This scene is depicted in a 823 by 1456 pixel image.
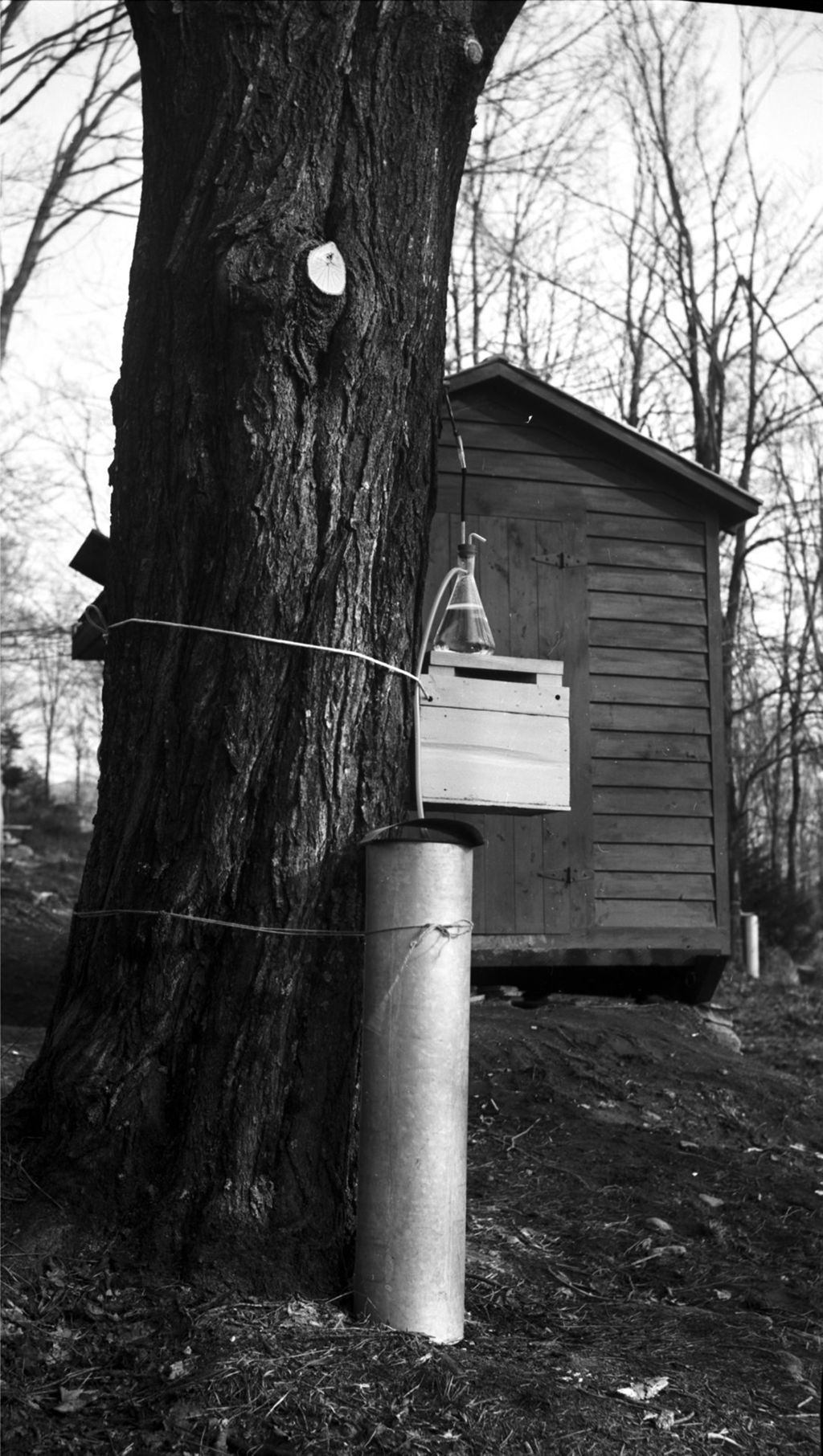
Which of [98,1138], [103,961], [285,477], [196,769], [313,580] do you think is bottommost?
[98,1138]

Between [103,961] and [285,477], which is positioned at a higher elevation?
[285,477]

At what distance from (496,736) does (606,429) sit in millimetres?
5032

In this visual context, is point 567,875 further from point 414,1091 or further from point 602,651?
point 414,1091

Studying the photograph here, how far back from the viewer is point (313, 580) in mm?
3078

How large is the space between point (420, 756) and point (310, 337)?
3.55 ft

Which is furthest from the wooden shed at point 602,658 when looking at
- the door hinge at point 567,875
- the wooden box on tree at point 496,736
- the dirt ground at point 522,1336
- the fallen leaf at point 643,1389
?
the fallen leaf at point 643,1389

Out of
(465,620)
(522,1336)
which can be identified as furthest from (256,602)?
(522,1336)

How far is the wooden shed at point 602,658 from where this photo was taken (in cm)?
807

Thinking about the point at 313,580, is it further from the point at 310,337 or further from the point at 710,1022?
the point at 710,1022

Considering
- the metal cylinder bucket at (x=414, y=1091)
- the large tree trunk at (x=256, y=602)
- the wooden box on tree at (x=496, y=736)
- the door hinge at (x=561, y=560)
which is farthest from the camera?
the door hinge at (x=561, y=560)

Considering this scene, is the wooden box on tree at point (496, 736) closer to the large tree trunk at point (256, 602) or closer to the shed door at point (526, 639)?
the large tree trunk at point (256, 602)

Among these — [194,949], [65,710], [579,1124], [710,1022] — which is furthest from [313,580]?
[65,710]

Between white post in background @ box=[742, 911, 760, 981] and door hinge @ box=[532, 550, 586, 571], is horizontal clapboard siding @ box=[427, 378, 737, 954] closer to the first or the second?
door hinge @ box=[532, 550, 586, 571]

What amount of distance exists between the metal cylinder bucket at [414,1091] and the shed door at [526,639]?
4931 millimetres
